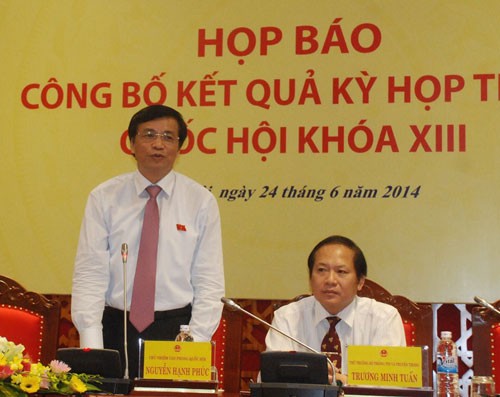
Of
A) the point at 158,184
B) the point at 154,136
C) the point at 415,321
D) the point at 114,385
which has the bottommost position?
the point at 114,385

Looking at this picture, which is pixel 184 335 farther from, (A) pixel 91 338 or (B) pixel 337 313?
(B) pixel 337 313

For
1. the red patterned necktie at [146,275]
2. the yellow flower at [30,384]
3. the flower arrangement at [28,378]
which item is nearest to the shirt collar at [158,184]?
the red patterned necktie at [146,275]

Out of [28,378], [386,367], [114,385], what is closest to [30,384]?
[28,378]

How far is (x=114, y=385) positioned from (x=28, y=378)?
452mm

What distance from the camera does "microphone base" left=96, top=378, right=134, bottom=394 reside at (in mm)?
2035

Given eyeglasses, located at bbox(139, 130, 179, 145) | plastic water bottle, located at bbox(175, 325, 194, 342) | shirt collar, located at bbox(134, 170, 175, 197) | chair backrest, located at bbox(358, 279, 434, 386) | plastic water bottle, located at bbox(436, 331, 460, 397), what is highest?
eyeglasses, located at bbox(139, 130, 179, 145)

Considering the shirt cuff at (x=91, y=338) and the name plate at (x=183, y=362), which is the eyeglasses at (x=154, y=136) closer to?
the shirt cuff at (x=91, y=338)

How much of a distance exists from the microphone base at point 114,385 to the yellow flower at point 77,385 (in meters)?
0.34

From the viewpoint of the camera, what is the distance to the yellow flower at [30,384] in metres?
1.60

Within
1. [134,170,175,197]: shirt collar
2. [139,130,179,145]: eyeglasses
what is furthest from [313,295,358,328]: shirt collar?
[139,130,179,145]: eyeglasses

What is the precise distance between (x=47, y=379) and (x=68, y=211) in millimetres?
2429

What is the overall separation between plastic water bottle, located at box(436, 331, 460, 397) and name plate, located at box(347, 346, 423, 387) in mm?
208

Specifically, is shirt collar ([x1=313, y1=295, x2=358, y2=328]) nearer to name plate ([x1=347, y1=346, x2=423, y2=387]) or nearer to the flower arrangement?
name plate ([x1=347, y1=346, x2=423, y2=387])

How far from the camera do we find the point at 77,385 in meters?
1.68
